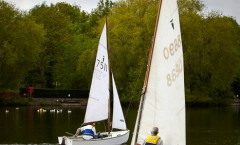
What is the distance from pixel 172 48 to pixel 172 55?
0.22 m

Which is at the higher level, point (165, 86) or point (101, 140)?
point (165, 86)

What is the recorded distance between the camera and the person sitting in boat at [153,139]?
627 inches

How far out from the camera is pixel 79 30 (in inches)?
3787

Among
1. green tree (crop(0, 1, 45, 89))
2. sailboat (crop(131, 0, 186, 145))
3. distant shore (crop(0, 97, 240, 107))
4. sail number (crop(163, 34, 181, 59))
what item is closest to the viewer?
sailboat (crop(131, 0, 186, 145))

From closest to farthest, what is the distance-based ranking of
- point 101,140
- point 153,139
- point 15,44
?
point 153,139 → point 101,140 → point 15,44

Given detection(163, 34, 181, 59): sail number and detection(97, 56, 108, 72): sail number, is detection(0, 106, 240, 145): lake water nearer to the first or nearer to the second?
detection(97, 56, 108, 72): sail number

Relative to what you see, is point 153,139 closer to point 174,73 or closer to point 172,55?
point 174,73

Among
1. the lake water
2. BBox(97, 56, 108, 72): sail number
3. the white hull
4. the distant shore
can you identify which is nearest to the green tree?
the distant shore

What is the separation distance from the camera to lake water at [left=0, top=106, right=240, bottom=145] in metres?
36.0

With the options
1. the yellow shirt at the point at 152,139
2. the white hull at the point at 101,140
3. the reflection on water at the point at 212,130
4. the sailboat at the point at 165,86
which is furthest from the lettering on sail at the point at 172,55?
the reflection on water at the point at 212,130

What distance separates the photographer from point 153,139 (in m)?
15.9

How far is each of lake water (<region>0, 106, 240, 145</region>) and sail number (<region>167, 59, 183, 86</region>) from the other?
1848cm

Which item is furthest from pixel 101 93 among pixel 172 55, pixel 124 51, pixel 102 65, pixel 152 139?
pixel 124 51

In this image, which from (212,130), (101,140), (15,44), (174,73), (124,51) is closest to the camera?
(174,73)
